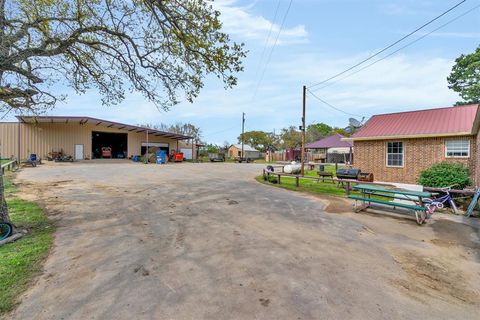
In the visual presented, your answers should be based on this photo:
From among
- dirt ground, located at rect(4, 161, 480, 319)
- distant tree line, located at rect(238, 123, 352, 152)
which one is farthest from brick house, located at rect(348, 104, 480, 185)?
distant tree line, located at rect(238, 123, 352, 152)

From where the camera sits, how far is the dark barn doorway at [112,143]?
3247 centimetres

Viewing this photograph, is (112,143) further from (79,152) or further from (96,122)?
(96,122)

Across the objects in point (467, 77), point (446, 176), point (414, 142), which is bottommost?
point (446, 176)

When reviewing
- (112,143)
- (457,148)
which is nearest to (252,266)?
(457,148)

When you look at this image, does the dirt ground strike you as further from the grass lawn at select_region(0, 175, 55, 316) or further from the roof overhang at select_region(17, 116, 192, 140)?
the roof overhang at select_region(17, 116, 192, 140)

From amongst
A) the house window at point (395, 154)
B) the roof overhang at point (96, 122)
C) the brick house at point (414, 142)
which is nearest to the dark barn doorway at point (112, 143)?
the roof overhang at point (96, 122)

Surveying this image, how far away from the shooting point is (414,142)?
13.0 meters

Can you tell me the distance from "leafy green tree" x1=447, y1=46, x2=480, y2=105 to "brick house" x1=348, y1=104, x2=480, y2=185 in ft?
80.5

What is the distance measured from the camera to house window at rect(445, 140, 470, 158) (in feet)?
37.3

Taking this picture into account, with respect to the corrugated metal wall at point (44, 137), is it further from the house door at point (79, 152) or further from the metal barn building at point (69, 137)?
the house door at point (79, 152)

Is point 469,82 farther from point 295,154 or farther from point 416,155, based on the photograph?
point 416,155

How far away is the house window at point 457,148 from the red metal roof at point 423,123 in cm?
54

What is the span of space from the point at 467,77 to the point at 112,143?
47.7 meters

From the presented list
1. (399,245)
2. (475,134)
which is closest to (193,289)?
(399,245)
